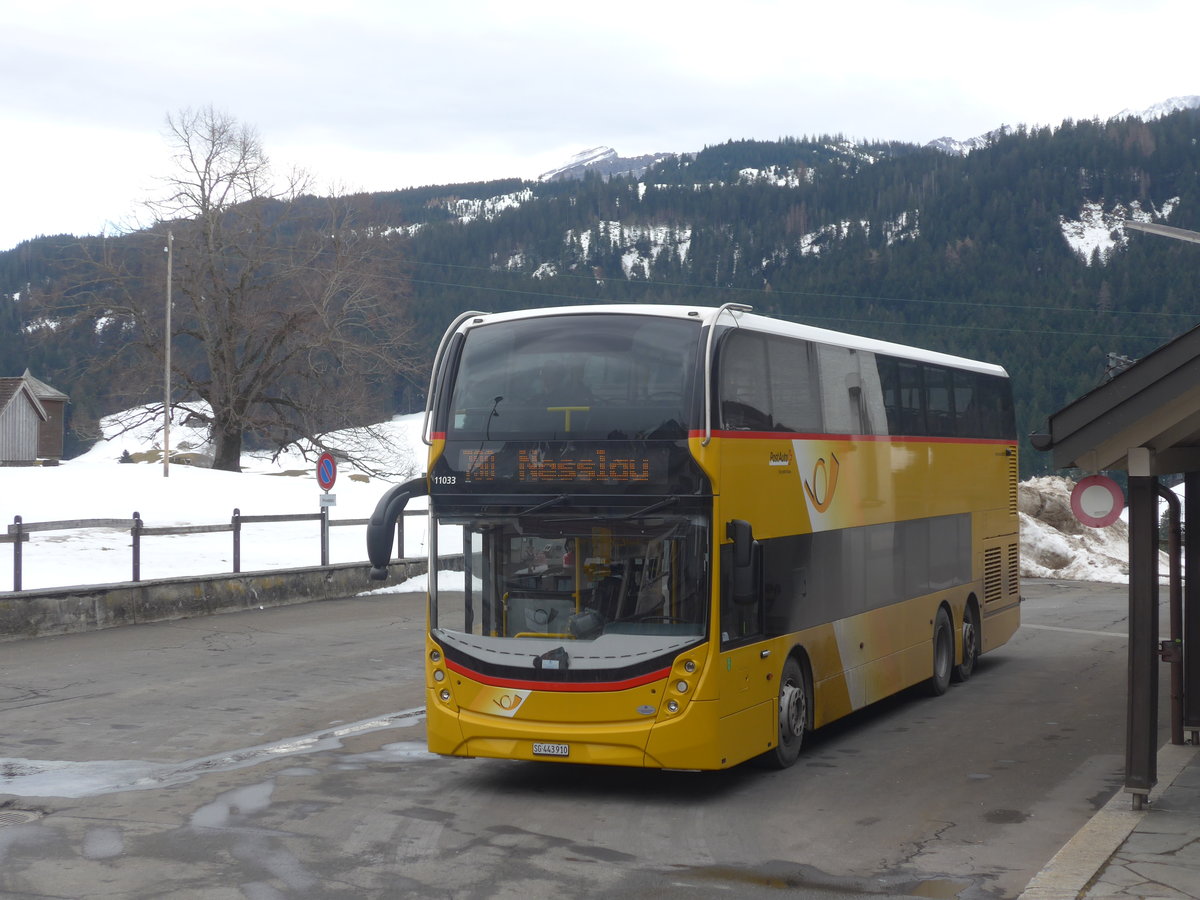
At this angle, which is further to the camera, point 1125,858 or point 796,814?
point 796,814

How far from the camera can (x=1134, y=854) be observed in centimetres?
752

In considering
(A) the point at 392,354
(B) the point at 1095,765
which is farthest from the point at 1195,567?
(A) the point at 392,354

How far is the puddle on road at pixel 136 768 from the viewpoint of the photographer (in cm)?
952

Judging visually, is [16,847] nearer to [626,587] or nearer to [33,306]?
[626,587]

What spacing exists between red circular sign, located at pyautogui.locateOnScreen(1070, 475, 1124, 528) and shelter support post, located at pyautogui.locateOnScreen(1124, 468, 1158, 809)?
0.25m

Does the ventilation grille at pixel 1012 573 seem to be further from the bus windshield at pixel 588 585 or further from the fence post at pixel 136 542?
the fence post at pixel 136 542

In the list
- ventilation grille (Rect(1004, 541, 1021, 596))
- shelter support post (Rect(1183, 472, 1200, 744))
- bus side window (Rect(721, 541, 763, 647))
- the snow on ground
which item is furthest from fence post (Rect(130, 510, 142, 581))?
shelter support post (Rect(1183, 472, 1200, 744))

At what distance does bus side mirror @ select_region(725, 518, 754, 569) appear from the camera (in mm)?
9211

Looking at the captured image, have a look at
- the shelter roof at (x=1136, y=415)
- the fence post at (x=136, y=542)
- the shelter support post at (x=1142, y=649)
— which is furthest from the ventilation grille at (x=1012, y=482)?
the fence post at (x=136, y=542)

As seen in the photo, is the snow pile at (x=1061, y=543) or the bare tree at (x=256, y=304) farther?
the bare tree at (x=256, y=304)

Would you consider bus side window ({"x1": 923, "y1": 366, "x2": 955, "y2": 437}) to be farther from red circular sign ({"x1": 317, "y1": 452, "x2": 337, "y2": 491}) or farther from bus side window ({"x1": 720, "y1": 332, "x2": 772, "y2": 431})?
red circular sign ({"x1": 317, "y1": 452, "x2": 337, "y2": 491})

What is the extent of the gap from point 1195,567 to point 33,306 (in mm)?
47183

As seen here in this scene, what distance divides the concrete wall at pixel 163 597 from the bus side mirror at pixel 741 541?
12.7m

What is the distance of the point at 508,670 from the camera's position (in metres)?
9.40
